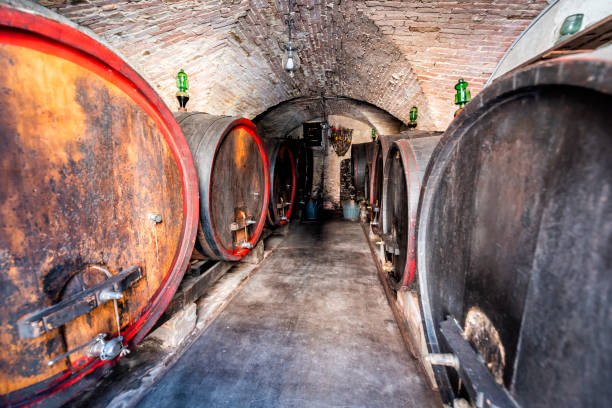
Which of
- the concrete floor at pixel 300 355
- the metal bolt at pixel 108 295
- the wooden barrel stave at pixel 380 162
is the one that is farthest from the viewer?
the wooden barrel stave at pixel 380 162

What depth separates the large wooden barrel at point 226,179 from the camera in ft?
6.57

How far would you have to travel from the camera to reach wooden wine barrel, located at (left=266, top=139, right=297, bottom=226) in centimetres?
416

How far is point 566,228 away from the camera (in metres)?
0.54

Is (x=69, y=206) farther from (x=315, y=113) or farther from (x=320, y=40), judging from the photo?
(x=315, y=113)

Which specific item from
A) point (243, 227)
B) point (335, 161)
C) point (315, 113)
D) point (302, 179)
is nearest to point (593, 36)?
point (243, 227)

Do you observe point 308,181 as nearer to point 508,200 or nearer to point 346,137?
point 346,137

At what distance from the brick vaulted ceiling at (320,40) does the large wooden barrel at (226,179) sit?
1956mm

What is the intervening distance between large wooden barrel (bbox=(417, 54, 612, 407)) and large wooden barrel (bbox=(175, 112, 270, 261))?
1.78m

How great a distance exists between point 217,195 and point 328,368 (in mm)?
1745

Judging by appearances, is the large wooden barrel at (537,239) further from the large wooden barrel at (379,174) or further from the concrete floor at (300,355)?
the large wooden barrel at (379,174)

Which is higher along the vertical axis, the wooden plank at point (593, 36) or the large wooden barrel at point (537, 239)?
the wooden plank at point (593, 36)

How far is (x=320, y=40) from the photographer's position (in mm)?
4523

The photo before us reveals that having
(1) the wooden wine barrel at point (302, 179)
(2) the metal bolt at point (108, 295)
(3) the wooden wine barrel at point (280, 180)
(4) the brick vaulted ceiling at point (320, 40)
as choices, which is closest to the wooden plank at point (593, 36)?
(2) the metal bolt at point (108, 295)

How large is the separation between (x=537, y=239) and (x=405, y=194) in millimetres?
1375
